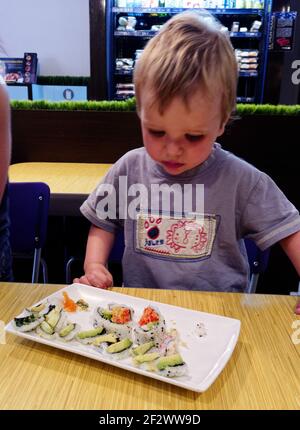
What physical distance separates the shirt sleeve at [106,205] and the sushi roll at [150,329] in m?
0.44

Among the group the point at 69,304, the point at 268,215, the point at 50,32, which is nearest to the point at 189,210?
the point at 268,215

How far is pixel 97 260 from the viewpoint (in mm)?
1049

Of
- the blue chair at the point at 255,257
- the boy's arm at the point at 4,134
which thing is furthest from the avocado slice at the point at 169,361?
the blue chair at the point at 255,257

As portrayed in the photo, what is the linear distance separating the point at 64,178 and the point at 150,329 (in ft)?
4.59

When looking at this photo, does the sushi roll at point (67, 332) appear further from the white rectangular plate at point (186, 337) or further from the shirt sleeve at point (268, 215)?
the shirt sleeve at point (268, 215)

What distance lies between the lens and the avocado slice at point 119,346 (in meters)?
0.63

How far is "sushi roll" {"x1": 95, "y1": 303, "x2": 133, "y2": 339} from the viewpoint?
0.67 m

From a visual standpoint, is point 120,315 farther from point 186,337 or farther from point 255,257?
point 255,257

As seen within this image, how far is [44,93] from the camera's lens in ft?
19.1

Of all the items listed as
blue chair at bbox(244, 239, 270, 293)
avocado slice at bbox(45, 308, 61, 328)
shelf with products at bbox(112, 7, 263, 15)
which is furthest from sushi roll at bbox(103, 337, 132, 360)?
shelf with products at bbox(112, 7, 263, 15)

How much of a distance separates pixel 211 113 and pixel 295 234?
0.35m

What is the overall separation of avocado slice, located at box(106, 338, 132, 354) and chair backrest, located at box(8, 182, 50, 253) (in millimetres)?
1004
